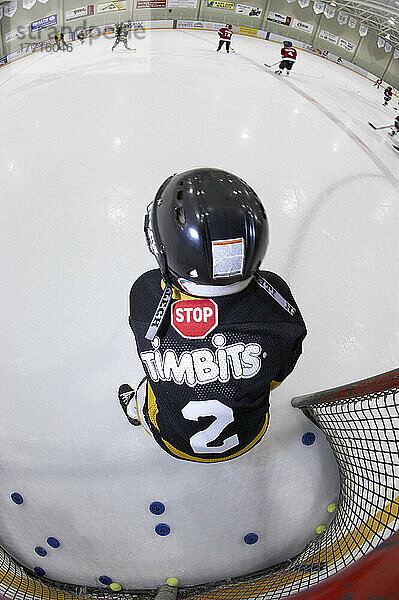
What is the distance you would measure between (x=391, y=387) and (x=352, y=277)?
2.09m

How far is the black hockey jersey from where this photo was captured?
4.74 feet

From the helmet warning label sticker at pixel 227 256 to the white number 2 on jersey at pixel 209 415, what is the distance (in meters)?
0.48

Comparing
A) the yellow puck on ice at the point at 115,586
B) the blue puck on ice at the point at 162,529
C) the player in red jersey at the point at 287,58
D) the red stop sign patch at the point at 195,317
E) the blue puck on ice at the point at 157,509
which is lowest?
the yellow puck on ice at the point at 115,586

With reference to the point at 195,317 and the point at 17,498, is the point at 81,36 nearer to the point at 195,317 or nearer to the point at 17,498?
the point at 17,498

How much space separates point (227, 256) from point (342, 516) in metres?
1.60

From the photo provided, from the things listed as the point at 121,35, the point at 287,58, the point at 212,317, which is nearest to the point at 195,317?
the point at 212,317

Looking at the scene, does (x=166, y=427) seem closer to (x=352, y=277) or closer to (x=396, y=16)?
(x=352, y=277)

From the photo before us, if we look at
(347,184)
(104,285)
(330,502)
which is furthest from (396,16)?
(330,502)

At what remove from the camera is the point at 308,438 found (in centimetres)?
246

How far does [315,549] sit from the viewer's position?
2045 millimetres

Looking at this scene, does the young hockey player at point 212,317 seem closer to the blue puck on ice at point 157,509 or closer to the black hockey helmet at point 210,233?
the black hockey helmet at point 210,233

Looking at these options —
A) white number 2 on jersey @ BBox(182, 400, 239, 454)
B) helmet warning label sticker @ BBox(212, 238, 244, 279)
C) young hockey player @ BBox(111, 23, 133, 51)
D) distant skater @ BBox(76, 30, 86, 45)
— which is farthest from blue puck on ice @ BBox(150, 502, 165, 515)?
distant skater @ BBox(76, 30, 86, 45)

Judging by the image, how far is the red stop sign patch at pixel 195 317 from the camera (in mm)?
1440

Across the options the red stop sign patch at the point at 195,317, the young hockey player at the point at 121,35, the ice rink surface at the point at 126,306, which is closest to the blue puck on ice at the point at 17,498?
the ice rink surface at the point at 126,306
